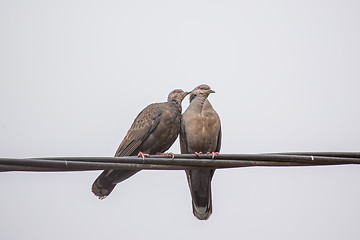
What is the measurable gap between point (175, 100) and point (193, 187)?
4.18 ft

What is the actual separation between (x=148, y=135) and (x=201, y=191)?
0.99 meters

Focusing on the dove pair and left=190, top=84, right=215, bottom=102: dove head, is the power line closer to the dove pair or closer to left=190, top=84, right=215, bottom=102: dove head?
the dove pair

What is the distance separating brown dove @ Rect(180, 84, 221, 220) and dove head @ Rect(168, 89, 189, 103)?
0.49m

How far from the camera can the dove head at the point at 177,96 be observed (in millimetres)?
7215

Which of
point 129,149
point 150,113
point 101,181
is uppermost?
point 150,113

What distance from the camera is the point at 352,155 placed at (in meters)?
3.89

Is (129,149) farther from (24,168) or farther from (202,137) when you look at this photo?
(24,168)

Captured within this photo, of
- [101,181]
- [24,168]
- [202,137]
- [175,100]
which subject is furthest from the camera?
[175,100]

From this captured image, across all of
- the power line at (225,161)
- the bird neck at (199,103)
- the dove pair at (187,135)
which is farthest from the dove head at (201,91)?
the power line at (225,161)

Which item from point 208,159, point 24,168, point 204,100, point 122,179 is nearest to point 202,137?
point 204,100

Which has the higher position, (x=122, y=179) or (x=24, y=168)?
(x=122, y=179)

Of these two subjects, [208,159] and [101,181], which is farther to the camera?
[101,181]

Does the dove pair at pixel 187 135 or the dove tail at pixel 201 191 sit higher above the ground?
the dove pair at pixel 187 135

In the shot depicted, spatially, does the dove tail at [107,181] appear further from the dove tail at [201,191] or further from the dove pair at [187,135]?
the dove tail at [201,191]
